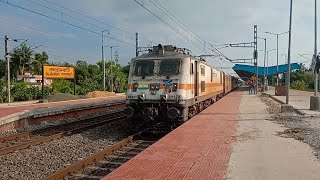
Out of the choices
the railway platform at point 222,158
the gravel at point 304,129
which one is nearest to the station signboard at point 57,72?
the gravel at point 304,129

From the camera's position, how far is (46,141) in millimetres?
13211

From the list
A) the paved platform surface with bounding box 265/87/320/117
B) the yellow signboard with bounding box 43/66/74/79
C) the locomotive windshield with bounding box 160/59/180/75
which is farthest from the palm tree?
the locomotive windshield with bounding box 160/59/180/75

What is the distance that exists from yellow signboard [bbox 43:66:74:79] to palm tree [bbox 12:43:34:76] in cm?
2708

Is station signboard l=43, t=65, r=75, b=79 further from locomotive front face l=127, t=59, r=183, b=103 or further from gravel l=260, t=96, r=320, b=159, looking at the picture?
gravel l=260, t=96, r=320, b=159

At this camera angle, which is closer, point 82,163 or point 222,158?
point 222,158

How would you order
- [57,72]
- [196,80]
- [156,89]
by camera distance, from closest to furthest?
[156,89]
[196,80]
[57,72]

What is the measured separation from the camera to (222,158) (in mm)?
8523

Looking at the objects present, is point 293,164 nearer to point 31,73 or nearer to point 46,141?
point 46,141

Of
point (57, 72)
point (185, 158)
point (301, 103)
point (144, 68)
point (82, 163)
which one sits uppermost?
point (57, 72)

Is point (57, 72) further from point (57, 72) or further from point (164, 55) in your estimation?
point (164, 55)

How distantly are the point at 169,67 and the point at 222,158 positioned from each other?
6945mm

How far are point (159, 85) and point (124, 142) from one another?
3162 millimetres

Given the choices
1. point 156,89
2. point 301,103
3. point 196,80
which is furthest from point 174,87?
point 301,103

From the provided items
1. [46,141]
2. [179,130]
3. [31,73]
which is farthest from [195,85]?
[31,73]
